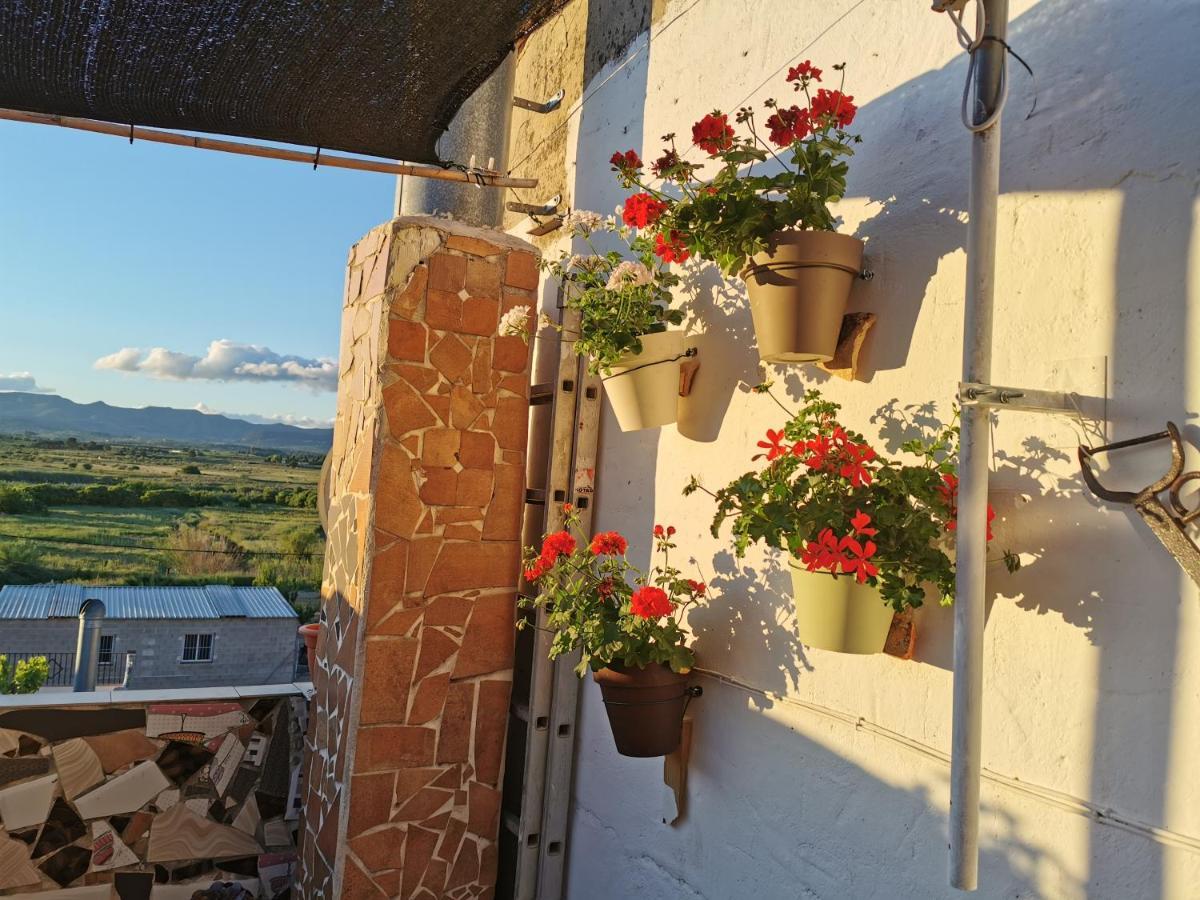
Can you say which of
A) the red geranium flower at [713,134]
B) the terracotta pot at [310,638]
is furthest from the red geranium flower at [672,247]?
the terracotta pot at [310,638]

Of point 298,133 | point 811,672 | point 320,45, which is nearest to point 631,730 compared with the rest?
point 811,672

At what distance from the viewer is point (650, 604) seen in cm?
214

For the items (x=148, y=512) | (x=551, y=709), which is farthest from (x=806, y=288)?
(x=148, y=512)

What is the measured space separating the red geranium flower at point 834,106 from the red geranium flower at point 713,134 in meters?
0.23

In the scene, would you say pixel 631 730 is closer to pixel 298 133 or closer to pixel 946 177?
pixel 946 177

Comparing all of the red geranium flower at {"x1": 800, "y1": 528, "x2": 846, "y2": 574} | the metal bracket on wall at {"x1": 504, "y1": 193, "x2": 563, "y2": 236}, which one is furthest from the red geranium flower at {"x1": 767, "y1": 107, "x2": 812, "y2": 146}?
the metal bracket on wall at {"x1": 504, "y1": 193, "x2": 563, "y2": 236}

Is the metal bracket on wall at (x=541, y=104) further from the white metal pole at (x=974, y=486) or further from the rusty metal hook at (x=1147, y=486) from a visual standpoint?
the rusty metal hook at (x=1147, y=486)

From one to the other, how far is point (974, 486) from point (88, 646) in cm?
389

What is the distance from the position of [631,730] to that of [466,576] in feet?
3.27

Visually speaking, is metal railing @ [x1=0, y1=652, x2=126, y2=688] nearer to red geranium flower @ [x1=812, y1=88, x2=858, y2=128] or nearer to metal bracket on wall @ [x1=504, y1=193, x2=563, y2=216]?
metal bracket on wall @ [x1=504, y1=193, x2=563, y2=216]

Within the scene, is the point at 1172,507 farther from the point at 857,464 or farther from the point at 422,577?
the point at 422,577

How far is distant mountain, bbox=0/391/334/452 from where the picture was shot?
11.7 meters

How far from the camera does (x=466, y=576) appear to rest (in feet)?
9.94

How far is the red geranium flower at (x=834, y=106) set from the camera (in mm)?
1783
